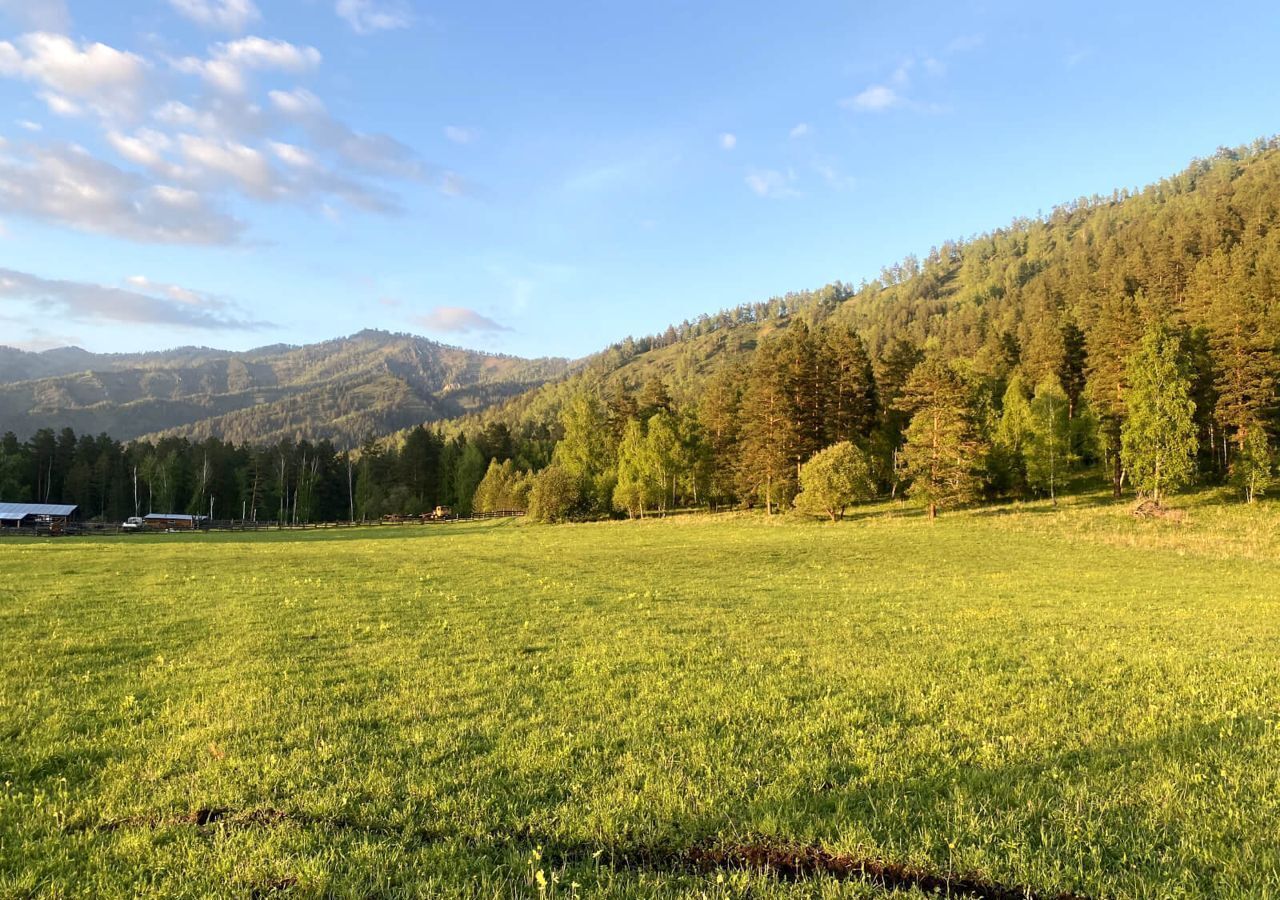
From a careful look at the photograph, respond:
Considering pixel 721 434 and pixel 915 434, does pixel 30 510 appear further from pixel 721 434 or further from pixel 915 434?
pixel 915 434

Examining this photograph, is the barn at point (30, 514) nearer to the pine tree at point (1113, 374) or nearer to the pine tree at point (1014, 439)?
the pine tree at point (1014, 439)

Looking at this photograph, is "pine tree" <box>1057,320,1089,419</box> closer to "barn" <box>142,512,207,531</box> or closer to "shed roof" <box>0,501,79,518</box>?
"barn" <box>142,512,207,531</box>

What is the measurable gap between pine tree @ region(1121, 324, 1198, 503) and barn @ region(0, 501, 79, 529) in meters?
134

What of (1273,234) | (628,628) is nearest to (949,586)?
(628,628)

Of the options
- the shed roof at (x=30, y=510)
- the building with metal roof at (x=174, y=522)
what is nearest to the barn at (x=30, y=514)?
the shed roof at (x=30, y=510)

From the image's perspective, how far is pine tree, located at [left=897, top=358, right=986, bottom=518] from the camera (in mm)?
53812

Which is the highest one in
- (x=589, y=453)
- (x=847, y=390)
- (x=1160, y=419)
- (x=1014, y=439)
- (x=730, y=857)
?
(x=847, y=390)

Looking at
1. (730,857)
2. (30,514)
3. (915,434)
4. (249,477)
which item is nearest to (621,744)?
(730,857)

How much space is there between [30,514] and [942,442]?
136004 mm

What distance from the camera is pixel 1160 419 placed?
4922 cm

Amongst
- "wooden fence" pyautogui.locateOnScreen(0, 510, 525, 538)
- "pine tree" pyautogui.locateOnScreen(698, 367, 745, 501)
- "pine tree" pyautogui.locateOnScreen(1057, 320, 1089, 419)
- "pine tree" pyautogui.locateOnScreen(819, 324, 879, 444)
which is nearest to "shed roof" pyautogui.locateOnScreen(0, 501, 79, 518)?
"wooden fence" pyautogui.locateOnScreen(0, 510, 525, 538)

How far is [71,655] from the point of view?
1377cm

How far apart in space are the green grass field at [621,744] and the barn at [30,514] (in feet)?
343

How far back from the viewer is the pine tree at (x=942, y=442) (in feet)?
177
